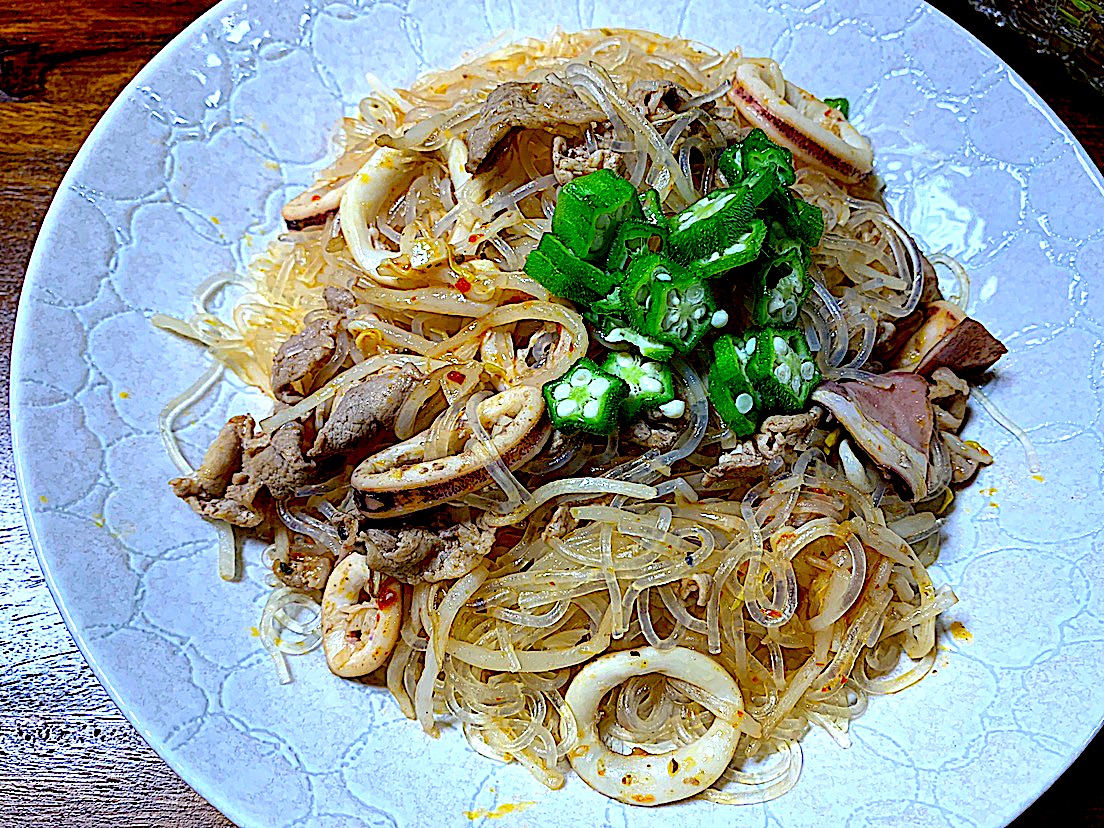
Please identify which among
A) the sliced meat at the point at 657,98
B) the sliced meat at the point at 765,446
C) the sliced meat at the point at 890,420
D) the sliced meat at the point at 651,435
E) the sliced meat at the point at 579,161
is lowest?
the sliced meat at the point at 651,435

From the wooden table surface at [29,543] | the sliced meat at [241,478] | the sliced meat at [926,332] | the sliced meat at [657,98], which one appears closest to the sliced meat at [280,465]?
the sliced meat at [241,478]

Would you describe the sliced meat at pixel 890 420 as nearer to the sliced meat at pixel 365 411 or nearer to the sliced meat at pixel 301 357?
the sliced meat at pixel 365 411

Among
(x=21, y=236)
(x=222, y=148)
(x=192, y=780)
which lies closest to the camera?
(x=192, y=780)

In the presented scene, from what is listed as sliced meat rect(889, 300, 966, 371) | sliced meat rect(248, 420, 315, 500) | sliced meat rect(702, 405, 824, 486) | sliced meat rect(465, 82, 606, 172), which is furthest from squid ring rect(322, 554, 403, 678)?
sliced meat rect(889, 300, 966, 371)

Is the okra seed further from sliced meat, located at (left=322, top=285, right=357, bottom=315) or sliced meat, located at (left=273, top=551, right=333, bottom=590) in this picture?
sliced meat, located at (left=273, top=551, right=333, bottom=590)

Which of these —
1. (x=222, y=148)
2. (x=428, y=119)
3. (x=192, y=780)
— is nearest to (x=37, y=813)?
(x=192, y=780)

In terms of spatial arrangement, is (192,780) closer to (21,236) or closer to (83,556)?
(83,556)
